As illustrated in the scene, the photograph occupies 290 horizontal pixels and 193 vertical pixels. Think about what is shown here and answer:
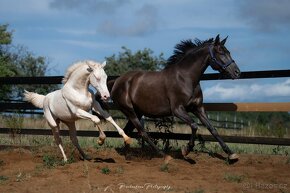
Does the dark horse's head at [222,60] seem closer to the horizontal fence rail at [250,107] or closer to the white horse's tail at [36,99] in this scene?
the horizontal fence rail at [250,107]

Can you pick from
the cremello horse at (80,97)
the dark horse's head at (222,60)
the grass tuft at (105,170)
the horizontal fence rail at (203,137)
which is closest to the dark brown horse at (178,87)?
the dark horse's head at (222,60)

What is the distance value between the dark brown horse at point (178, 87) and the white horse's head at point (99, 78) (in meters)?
1.12

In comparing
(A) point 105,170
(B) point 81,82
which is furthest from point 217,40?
(A) point 105,170

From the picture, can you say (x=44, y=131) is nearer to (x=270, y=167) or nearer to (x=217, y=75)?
(x=217, y=75)

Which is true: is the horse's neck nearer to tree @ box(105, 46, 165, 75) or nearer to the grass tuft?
the grass tuft

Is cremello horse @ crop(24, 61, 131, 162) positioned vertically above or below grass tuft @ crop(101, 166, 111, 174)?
above

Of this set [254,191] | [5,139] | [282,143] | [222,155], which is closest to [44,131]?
[5,139]

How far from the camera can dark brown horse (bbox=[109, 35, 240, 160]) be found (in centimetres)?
865

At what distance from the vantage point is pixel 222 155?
9.17m

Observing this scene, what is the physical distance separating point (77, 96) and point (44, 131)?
2.93m

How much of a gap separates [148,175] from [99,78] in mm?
1907

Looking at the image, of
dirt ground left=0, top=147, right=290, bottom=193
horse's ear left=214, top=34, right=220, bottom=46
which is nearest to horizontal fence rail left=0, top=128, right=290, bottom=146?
dirt ground left=0, top=147, right=290, bottom=193

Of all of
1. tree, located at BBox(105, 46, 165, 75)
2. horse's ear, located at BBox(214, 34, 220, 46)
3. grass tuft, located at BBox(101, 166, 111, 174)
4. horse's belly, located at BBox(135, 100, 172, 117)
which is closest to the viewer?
grass tuft, located at BBox(101, 166, 111, 174)

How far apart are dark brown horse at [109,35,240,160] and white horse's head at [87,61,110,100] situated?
3.69 ft
